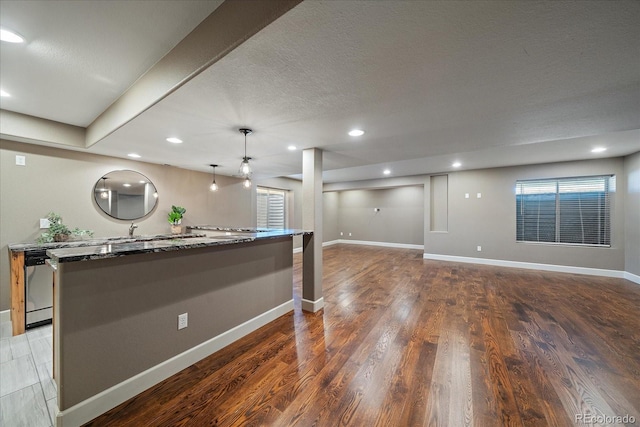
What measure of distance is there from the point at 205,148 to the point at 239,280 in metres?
1.92

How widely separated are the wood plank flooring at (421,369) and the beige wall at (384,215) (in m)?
5.01

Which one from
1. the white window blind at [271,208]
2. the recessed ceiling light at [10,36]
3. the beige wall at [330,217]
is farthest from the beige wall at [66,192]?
the beige wall at [330,217]

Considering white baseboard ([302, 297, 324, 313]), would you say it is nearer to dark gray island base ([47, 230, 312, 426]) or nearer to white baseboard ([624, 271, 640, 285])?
dark gray island base ([47, 230, 312, 426])

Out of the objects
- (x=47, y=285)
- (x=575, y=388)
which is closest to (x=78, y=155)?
(x=47, y=285)

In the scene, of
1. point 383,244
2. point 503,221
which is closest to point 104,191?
point 383,244

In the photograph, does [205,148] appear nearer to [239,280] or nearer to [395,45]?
[239,280]

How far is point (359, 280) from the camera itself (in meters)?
4.60

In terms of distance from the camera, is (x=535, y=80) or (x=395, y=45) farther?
(x=535, y=80)

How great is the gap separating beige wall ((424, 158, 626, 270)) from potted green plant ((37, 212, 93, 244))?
7452 millimetres

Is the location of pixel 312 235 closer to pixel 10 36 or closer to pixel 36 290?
pixel 10 36

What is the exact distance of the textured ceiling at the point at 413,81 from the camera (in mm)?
1087

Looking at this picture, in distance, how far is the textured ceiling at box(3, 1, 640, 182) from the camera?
3.57ft

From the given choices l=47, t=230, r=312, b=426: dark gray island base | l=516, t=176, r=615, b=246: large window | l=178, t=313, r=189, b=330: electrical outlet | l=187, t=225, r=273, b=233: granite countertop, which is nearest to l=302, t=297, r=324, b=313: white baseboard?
l=47, t=230, r=312, b=426: dark gray island base

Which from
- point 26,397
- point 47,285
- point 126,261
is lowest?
point 26,397
